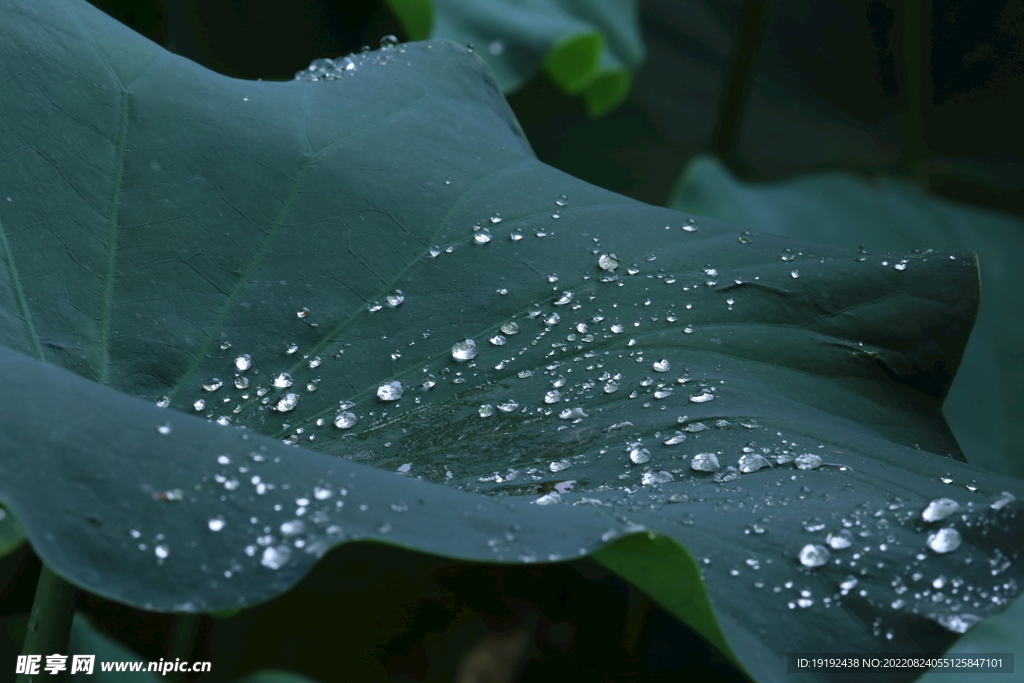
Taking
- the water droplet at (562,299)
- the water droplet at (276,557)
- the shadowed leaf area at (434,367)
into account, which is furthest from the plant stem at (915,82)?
the water droplet at (276,557)

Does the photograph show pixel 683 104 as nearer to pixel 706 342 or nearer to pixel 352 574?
A: pixel 352 574

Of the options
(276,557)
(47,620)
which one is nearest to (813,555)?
(276,557)

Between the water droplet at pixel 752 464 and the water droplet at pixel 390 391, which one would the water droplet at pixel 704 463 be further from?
the water droplet at pixel 390 391

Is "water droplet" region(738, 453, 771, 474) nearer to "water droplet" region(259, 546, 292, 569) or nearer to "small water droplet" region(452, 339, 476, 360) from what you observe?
"small water droplet" region(452, 339, 476, 360)

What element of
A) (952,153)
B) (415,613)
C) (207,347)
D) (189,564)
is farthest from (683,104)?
(189,564)

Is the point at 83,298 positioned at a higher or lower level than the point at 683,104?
lower

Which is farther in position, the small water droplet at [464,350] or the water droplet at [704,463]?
the small water droplet at [464,350]

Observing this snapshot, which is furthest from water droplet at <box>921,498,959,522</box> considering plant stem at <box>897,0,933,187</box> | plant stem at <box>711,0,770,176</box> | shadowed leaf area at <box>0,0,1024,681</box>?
plant stem at <box>897,0,933,187</box>
